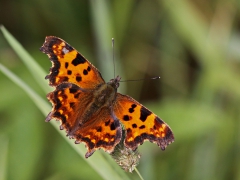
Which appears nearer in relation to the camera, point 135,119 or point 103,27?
point 135,119

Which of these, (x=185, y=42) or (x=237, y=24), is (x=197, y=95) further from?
(x=237, y=24)

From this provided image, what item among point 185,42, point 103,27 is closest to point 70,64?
point 103,27

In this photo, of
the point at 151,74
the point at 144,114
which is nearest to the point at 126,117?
the point at 144,114

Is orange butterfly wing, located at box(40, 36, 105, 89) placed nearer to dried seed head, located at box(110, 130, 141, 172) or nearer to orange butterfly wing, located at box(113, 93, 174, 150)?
orange butterfly wing, located at box(113, 93, 174, 150)

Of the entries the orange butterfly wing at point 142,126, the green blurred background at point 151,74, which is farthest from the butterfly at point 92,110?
the green blurred background at point 151,74

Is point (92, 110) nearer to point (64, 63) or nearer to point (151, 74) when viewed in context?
point (64, 63)

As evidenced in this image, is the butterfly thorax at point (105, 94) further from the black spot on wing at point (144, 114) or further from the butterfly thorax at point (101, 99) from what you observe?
the black spot on wing at point (144, 114)
